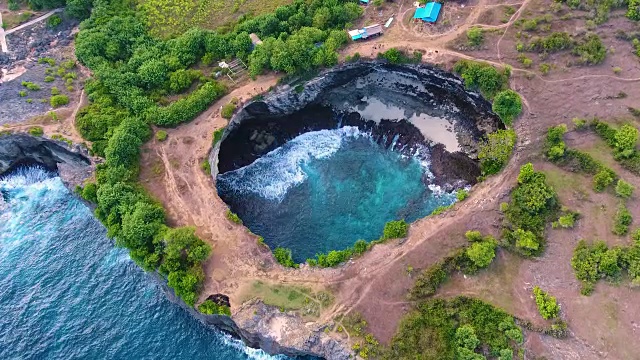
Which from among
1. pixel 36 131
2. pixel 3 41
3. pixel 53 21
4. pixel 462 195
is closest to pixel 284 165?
pixel 462 195

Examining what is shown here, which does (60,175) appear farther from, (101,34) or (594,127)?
(594,127)

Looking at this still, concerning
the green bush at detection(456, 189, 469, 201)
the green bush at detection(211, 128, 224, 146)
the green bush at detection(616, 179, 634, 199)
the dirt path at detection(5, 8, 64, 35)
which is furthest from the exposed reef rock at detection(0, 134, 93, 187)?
the green bush at detection(616, 179, 634, 199)

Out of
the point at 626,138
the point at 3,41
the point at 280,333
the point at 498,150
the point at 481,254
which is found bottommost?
the point at 280,333

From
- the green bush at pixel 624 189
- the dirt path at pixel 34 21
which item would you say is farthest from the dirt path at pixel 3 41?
the green bush at pixel 624 189

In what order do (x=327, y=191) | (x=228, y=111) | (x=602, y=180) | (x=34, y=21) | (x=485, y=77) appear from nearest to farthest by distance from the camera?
1. (x=602, y=180)
2. (x=485, y=77)
3. (x=228, y=111)
4. (x=327, y=191)
5. (x=34, y=21)

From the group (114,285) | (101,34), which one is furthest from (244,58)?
(114,285)

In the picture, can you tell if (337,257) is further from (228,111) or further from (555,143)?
(555,143)
